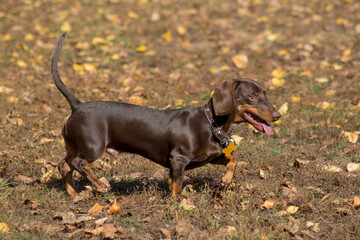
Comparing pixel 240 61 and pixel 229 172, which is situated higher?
pixel 229 172

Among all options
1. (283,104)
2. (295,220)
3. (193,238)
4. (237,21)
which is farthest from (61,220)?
(237,21)

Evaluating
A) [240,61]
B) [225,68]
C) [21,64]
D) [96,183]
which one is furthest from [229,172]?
[21,64]

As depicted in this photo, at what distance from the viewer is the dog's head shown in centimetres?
447

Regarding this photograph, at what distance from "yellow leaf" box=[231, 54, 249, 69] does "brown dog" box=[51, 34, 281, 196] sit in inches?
169

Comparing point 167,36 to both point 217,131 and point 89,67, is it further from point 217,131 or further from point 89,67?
point 217,131

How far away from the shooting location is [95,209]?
176 inches

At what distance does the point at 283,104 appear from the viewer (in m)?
6.98

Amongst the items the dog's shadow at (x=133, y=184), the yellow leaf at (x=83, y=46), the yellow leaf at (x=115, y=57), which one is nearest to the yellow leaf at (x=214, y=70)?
the yellow leaf at (x=115, y=57)

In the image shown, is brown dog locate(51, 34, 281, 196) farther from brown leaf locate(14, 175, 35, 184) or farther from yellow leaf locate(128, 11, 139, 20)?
yellow leaf locate(128, 11, 139, 20)

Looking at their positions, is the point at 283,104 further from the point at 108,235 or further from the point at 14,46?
the point at 14,46

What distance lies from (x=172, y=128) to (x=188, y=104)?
8.50ft

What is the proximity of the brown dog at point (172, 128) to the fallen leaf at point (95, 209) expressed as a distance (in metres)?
0.31

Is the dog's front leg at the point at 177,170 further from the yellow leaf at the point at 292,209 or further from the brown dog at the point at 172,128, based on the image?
the yellow leaf at the point at 292,209

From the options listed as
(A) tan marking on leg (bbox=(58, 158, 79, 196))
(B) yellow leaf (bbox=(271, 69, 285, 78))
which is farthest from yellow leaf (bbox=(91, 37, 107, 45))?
(A) tan marking on leg (bbox=(58, 158, 79, 196))
